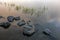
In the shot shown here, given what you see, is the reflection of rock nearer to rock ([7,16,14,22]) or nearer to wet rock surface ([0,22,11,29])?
wet rock surface ([0,22,11,29])

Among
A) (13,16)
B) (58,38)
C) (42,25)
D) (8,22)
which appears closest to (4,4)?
(13,16)

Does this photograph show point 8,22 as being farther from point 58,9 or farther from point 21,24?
point 58,9

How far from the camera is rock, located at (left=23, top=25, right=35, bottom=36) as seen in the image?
2496 millimetres

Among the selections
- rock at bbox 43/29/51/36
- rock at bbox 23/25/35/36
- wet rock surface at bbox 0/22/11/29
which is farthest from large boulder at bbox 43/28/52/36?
wet rock surface at bbox 0/22/11/29

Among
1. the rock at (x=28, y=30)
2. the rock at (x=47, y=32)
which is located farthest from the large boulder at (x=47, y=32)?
the rock at (x=28, y=30)

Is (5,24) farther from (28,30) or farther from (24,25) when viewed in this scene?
(28,30)

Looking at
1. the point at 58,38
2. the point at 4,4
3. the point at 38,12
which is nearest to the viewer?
the point at 58,38

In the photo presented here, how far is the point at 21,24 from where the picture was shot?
9.00 ft

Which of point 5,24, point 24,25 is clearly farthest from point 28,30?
point 5,24

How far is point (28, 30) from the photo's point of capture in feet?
8.38

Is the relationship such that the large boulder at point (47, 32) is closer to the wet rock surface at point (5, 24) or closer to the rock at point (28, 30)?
the rock at point (28, 30)

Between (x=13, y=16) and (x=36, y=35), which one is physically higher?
(x=13, y=16)

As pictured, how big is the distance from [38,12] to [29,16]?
0.95ft

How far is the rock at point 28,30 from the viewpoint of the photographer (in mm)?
2496
